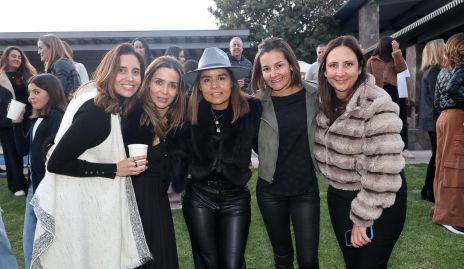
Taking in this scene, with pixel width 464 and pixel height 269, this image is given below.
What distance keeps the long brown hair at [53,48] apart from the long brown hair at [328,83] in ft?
13.9

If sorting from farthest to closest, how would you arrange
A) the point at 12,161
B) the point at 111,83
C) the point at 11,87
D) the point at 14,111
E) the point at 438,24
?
the point at 438,24 < the point at 12,161 < the point at 11,87 < the point at 14,111 < the point at 111,83

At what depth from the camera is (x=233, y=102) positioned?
322 centimetres

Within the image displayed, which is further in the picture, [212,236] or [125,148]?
[212,236]

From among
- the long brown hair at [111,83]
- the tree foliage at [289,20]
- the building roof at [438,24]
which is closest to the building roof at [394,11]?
the tree foliage at [289,20]

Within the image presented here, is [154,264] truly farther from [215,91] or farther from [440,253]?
[440,253]

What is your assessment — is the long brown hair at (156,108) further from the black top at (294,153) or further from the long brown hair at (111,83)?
the black top at (294,153)

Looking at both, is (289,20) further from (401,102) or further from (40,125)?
(40,125)

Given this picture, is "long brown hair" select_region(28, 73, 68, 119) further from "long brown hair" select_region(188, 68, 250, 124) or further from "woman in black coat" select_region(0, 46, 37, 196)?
"woman in black coat" select_region(0, 46, 37, 196)

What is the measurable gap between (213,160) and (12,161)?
205 inches

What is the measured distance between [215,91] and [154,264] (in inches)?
54.0

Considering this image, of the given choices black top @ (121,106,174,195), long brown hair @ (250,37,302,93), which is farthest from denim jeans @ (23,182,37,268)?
long brown hair @ (250,37,302,93)

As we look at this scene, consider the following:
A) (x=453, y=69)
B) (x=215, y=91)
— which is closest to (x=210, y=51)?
(x=215, y=91)

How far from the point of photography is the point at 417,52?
12758 millimetres

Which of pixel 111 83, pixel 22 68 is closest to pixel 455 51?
pixel 111 83
